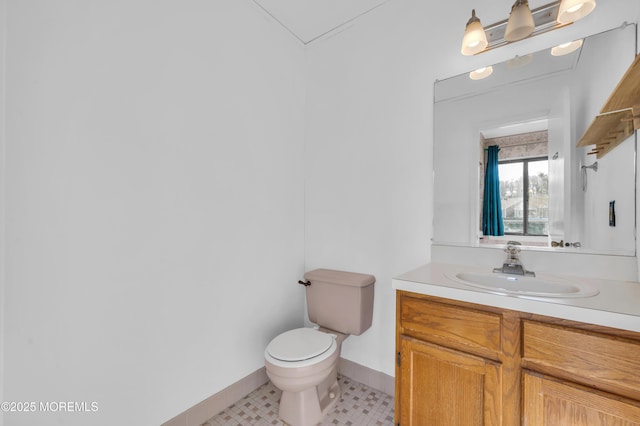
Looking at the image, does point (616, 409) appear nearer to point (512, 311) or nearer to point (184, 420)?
point (512, 311)

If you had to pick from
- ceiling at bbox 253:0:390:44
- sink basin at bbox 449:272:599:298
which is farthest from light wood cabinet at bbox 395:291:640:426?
ceiling at bbox 253:0:390:44

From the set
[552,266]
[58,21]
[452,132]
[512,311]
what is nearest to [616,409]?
[512,311]

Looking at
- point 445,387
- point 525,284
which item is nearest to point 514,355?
point 445,387

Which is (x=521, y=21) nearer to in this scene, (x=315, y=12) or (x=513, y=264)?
(x=513, y=264)

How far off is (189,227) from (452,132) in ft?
5.22

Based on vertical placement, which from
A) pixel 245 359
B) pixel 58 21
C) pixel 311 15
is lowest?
pixel 245 359

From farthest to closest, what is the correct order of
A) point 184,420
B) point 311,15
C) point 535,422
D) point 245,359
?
point 311,15 < point 245,359 < point 184,420 < point 535,422

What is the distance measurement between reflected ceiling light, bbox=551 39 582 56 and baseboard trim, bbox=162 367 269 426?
2.46 m

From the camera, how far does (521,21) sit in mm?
1278

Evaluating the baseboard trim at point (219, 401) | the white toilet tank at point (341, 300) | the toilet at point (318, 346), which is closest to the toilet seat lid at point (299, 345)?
the toilet at point (318, 346)

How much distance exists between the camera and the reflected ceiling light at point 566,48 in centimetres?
129

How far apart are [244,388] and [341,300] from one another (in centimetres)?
83

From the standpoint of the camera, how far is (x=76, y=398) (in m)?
1.13

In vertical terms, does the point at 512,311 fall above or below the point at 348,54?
below
